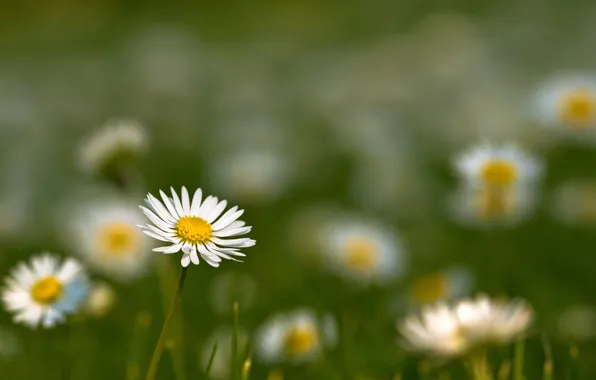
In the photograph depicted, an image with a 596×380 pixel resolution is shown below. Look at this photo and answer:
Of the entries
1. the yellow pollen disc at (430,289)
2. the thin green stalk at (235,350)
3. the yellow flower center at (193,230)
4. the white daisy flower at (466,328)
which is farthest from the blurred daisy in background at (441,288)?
the yellow flower center at (193,230)

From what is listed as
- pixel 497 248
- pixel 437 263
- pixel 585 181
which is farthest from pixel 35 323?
pixel 585 181

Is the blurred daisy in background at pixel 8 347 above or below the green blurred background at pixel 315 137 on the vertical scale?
below

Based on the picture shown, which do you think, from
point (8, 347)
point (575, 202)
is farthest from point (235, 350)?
point (575, 202)

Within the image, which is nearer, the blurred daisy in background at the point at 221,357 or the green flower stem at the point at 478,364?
the green flower stem at the point at 478,364

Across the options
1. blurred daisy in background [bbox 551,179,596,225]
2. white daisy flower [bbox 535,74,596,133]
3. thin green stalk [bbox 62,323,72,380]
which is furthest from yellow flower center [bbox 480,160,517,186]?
blurred daisy in background [bbox 551,179,596,225]

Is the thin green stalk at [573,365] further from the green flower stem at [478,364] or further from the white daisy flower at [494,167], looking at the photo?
the white daisy flower at [494,167]

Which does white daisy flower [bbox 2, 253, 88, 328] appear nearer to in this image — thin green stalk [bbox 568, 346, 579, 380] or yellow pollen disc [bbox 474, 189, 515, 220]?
thin green stalk [bbox 568, 346, 579, 380]
